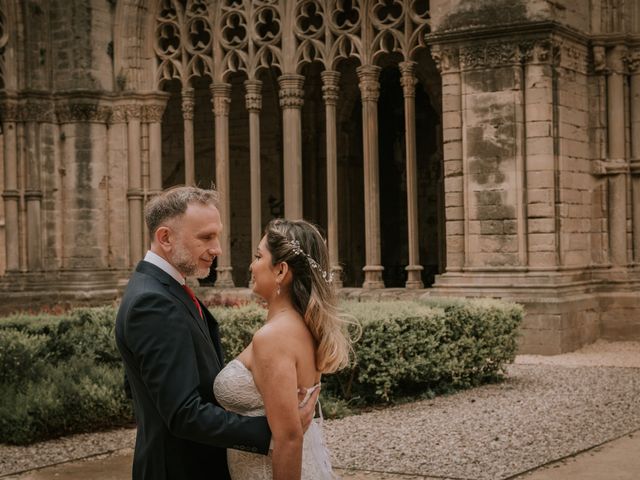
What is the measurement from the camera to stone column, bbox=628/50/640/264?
1325 centimetres

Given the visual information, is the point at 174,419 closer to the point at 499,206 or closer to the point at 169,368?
the point at 169,368

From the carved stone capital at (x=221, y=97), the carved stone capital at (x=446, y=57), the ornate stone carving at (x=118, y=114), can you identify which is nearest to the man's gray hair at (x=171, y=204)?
the carved stone capital at (x=446, y=57)

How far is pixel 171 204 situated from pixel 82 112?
1397cm

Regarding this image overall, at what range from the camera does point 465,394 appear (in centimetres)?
926

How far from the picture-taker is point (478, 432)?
7.25 metres

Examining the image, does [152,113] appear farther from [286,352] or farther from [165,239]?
[286,352]

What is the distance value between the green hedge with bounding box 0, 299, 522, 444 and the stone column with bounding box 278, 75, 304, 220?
205 inches

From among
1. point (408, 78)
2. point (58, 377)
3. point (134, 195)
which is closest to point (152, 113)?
point (134, 195)

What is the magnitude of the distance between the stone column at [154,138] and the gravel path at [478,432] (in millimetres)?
8312

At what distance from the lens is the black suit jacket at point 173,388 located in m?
2.79

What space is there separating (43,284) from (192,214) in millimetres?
14092

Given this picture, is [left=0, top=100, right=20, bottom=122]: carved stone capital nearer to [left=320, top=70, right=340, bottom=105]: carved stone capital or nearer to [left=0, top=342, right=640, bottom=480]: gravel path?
[left=320, top=70, right=340, bottom=105]: carved stone capital

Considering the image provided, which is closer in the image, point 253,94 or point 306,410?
point 306,410

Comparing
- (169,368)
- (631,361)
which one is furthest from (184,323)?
(631,361)
